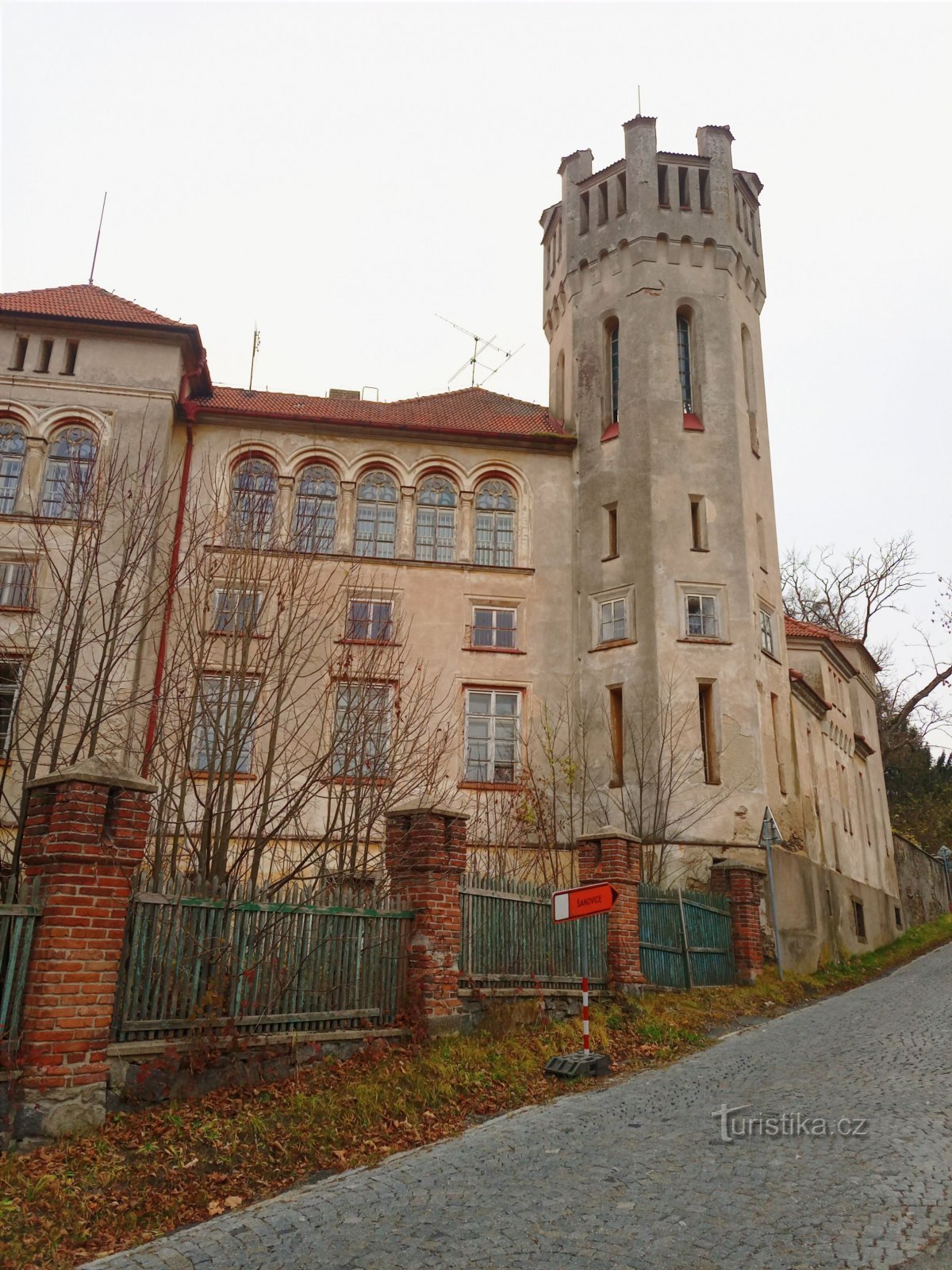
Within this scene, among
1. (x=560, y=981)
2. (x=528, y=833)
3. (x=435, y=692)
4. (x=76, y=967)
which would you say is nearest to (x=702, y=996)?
(x=560, y=981)

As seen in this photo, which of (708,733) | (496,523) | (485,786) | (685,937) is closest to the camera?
(685,937)

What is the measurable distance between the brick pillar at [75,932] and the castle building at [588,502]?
36.2 feet

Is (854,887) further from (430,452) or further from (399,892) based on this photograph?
(399,892)

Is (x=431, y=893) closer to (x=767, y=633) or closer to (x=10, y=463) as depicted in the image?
(x=767, y=633)

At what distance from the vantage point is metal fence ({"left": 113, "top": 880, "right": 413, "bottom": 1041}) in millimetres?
8469

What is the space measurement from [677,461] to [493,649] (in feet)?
20.9

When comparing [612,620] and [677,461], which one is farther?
[677,461]

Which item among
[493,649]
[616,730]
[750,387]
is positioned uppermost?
[750,387]

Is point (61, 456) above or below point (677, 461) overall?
below

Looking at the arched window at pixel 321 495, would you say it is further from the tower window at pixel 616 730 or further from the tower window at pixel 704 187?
the tower window at pixel 704 187

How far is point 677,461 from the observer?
2412cm

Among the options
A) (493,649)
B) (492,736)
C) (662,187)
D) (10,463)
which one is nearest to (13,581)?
(10,463)

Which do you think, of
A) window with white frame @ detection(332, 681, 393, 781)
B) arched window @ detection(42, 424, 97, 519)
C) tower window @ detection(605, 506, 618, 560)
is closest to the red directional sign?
window with white frame @ detection(332, 681, 393, 781)

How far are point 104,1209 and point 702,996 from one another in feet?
37.6
